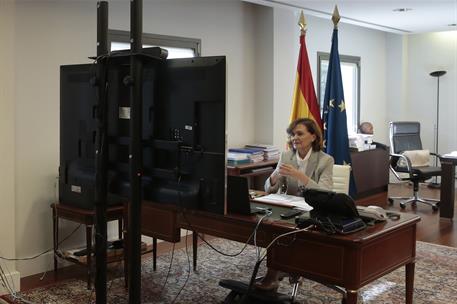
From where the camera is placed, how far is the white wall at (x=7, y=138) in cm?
346

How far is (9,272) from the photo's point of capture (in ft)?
11.8

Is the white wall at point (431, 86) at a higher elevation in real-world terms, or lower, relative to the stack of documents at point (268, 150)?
higher

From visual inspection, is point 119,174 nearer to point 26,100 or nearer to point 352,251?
point 352,251

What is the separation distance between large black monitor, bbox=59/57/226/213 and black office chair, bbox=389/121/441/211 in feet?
16.6

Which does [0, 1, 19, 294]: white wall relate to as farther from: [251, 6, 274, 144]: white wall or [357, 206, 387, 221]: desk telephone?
[251, 6, 274, 144]: white wall

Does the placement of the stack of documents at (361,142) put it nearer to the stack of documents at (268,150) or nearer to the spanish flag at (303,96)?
the stack of documents at (268,150)

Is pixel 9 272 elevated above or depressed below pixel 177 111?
below

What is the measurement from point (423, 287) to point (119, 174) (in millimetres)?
2519

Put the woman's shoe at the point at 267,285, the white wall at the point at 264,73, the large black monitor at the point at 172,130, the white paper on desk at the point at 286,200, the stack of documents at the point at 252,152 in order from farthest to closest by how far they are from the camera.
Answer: the white wall at the point at 264,73 < the stack of documents at the point at 252,152 < the woman's shoe at the point at 267,285 < the white paper on desk at the point at 286,200 < the large black monitor at the point at 172,130

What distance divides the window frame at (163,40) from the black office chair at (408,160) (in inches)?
121

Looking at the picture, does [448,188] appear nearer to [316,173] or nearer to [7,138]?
[316,173]

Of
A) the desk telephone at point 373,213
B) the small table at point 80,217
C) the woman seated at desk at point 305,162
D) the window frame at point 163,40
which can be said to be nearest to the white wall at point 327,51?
the window frame at point 163,40

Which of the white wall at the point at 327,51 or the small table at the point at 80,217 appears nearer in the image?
the small table at the point at 80,217

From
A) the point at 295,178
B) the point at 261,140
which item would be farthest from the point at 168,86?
the point at 261,140
